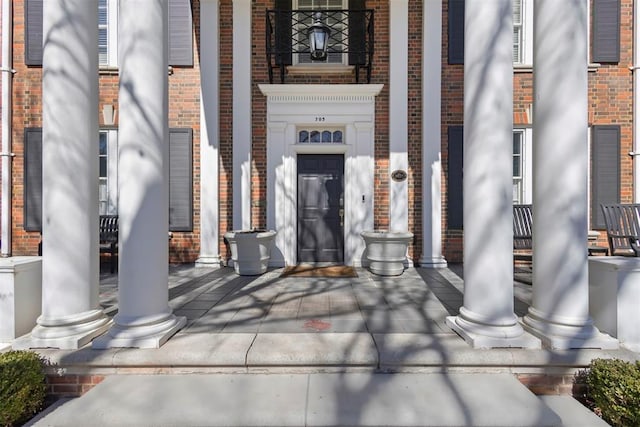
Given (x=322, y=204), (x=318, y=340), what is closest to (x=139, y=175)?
(x=318, y=340)

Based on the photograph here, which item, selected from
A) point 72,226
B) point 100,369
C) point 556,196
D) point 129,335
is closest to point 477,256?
point 556,196

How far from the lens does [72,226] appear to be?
9.96 ft

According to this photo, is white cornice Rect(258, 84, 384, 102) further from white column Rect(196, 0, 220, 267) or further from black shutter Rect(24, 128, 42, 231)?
black shutter Rect(24, 128, 42, 231)

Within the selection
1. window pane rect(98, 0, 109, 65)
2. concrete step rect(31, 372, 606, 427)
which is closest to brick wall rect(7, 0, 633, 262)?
window pane rect(98, 0, 109, 65)

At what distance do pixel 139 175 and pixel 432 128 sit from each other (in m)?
5.54

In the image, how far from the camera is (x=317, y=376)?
9.00 feet

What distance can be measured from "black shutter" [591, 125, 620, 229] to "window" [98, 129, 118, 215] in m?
9.75

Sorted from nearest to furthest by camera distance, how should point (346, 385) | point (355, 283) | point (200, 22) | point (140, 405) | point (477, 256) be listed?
point (140, 405), point (346, 385), point (477, 256), point (355, 283), point (200, 22)

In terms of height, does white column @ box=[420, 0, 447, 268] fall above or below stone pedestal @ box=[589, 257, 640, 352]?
above

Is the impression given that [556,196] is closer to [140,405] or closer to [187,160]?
[140,405]

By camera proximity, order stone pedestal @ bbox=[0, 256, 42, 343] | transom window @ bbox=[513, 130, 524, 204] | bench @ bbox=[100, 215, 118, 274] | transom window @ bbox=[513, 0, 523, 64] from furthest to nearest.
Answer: transom window @ bbox=[513, 0, 523, 64], transom window @ bbox=[513, 130, 524, 204], bench @ bbox=[100, 215, 118, 274], stone pedestal @ bbox=[0, 256, 42, 343]

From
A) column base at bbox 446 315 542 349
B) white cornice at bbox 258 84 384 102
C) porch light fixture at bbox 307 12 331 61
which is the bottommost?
column base at bbox 446 315 542 349

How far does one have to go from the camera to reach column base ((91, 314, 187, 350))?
2.89 meters

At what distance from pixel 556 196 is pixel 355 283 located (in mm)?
3182
